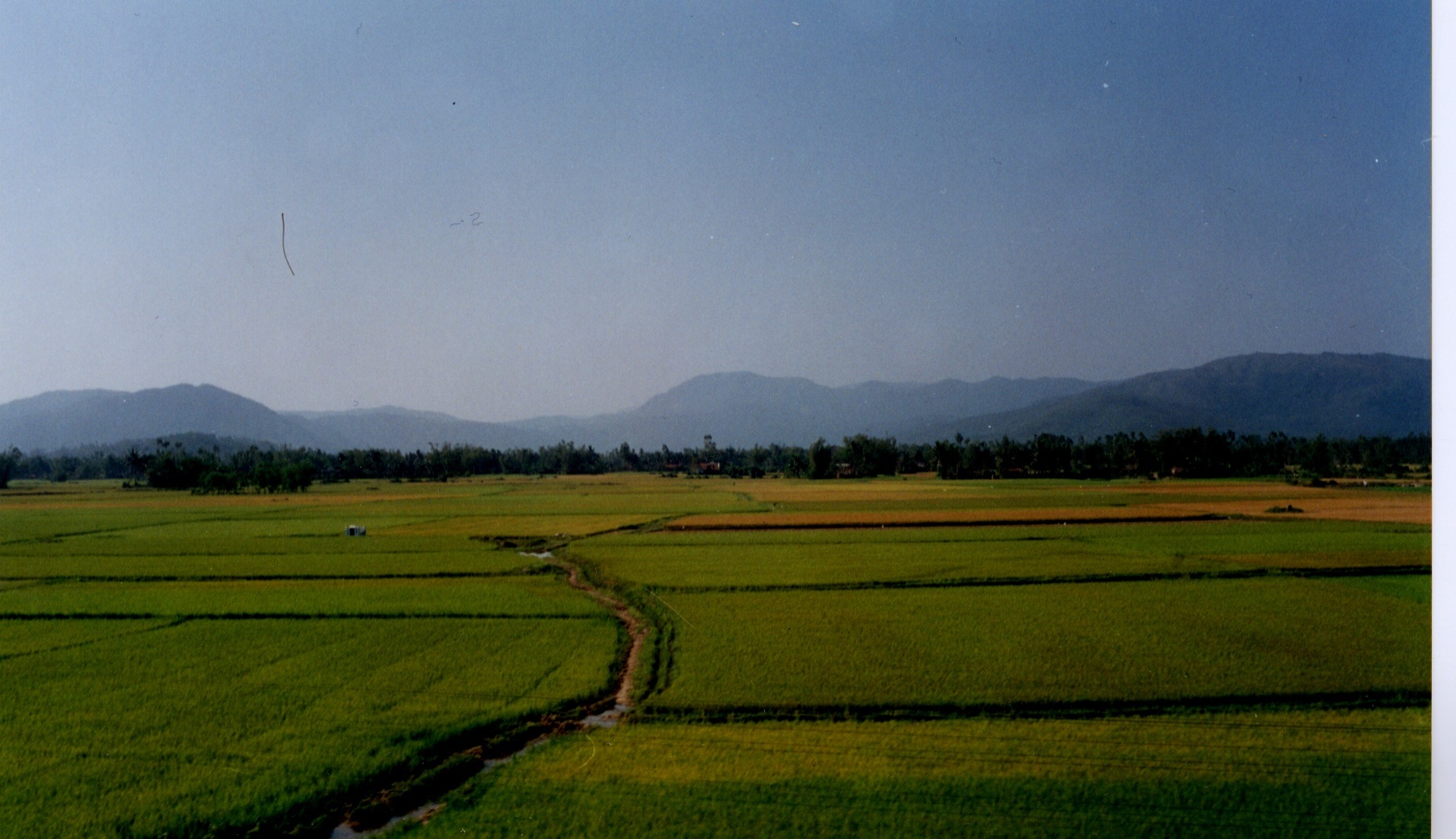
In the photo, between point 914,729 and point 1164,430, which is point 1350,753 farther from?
point 1164,430

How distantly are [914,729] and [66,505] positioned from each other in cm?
4607

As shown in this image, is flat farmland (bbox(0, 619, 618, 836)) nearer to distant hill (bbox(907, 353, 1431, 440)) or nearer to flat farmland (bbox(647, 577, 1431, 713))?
flat farmland (bbox(647, 577, 1431, 713))

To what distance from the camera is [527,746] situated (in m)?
8.54

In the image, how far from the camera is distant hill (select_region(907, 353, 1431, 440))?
1530 centimetres

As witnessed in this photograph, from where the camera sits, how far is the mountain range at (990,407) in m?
21.6

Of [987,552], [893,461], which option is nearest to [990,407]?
[893,461]

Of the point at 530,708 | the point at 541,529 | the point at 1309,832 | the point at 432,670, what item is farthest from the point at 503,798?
the point at 541,529

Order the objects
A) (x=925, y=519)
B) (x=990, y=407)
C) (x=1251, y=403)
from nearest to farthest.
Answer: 1. (x=925, y=519)
2. (x=1251, y=403)
3. (x=990, y=407)

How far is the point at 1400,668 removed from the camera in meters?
10.6

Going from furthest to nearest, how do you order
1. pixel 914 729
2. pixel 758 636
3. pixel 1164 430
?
pixel 1164 430 → pixel 758 636 → pixel 914 729

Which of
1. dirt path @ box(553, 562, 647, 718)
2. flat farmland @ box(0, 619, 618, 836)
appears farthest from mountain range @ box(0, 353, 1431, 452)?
flat farmland @ box(0, 619, 618, 836)

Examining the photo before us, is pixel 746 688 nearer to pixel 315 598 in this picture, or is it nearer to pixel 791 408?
pixel 315 598

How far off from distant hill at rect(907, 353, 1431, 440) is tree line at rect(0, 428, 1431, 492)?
3.42 ft

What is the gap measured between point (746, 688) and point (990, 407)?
112 ft
